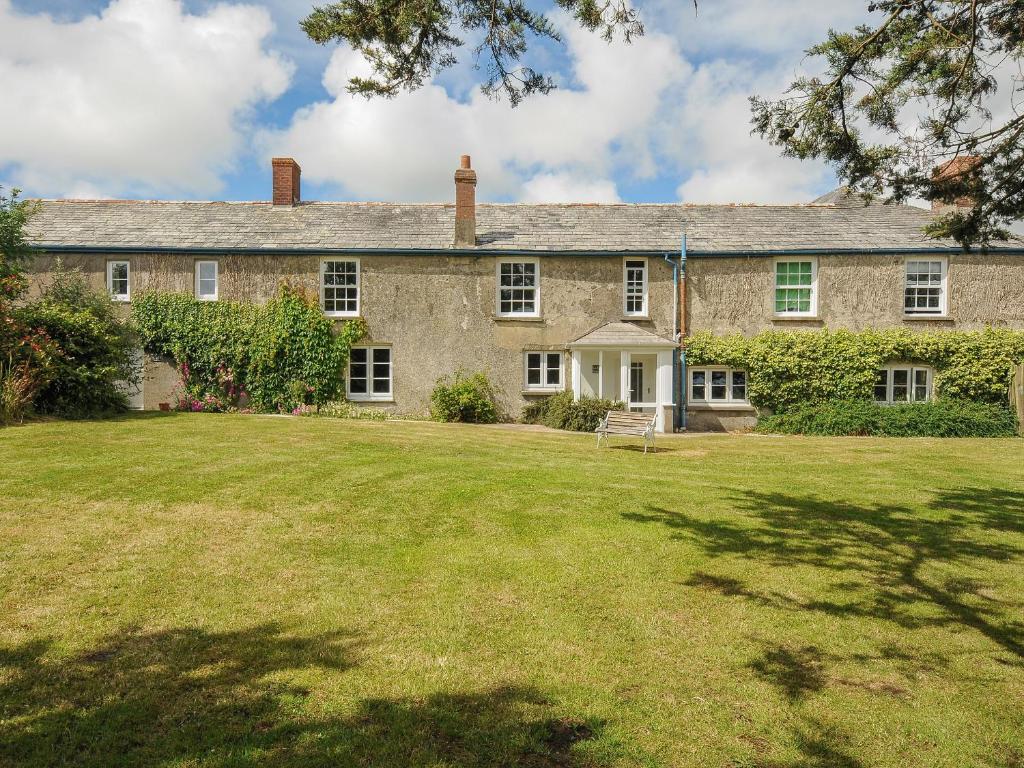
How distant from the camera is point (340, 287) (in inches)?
814

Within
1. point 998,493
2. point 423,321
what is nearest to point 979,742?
point 998,493

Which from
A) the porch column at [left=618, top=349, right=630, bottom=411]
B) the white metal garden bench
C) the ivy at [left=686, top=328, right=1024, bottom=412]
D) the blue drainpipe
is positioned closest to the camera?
the white metal garden bench

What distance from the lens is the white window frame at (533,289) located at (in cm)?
2073

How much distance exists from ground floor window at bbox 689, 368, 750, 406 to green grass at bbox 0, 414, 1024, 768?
11.3 m

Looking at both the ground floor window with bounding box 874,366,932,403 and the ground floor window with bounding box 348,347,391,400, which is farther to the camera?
the ground floor window with bounding box 348,347,391,400

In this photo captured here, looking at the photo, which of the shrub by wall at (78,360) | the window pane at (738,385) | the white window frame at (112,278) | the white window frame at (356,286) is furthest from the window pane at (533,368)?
the white window frame at (112,278)

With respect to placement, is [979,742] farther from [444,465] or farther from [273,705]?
[444,465]

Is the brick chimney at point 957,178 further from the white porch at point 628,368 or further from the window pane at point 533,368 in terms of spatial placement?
the window pane at point 533,368

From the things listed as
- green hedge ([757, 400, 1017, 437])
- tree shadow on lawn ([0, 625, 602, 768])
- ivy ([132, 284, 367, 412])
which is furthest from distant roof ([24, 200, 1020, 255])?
tree shadow on lawn ([0, 625, 602, 768])

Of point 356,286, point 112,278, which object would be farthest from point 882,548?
point 112,278

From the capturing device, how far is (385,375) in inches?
818

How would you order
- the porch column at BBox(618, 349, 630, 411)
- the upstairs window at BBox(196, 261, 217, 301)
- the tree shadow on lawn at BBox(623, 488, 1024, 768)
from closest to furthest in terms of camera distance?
the tree shadow on lawn at BBox(623, 488, 1024, 768), the porch column at BBox(618, 349, 630, 411), the upstairs window at BBox(196, 261, 217, 301)

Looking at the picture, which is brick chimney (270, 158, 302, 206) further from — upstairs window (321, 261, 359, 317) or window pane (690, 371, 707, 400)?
window pane (690, 371, 707, 400)

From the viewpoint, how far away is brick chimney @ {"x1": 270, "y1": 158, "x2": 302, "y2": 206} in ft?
75.5
